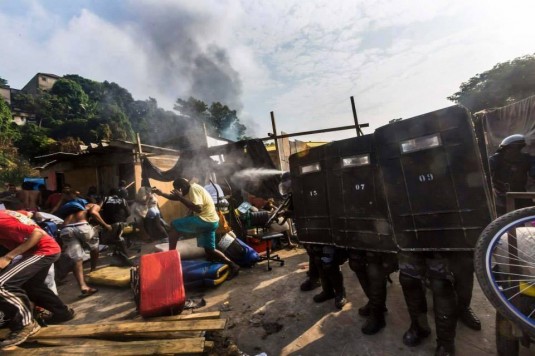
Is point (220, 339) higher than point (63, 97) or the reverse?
the reverse

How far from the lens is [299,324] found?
3.41m

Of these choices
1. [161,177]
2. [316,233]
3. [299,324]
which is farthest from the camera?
[161,177]

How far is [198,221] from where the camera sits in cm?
507

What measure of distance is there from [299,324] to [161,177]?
7741 mm

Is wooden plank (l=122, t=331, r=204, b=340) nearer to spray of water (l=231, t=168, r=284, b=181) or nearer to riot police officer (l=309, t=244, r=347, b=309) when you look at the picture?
riot police officer (l=309, t=244, r=347, b=309)

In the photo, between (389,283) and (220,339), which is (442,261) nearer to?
(389,283)

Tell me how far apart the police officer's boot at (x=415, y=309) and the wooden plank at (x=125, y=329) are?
6.73 feet

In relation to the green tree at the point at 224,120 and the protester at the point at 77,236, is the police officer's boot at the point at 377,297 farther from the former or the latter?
the green tree at the point at 224,120

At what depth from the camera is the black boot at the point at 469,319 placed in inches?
116

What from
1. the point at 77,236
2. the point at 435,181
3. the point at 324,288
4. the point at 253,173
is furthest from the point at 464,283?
the point at 77,236

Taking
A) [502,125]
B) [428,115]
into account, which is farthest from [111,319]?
[502,125]

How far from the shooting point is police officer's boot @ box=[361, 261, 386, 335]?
307cm

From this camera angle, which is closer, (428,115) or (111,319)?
(428,115)

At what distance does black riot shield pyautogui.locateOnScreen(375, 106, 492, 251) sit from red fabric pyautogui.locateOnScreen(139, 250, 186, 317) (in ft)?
9.79
